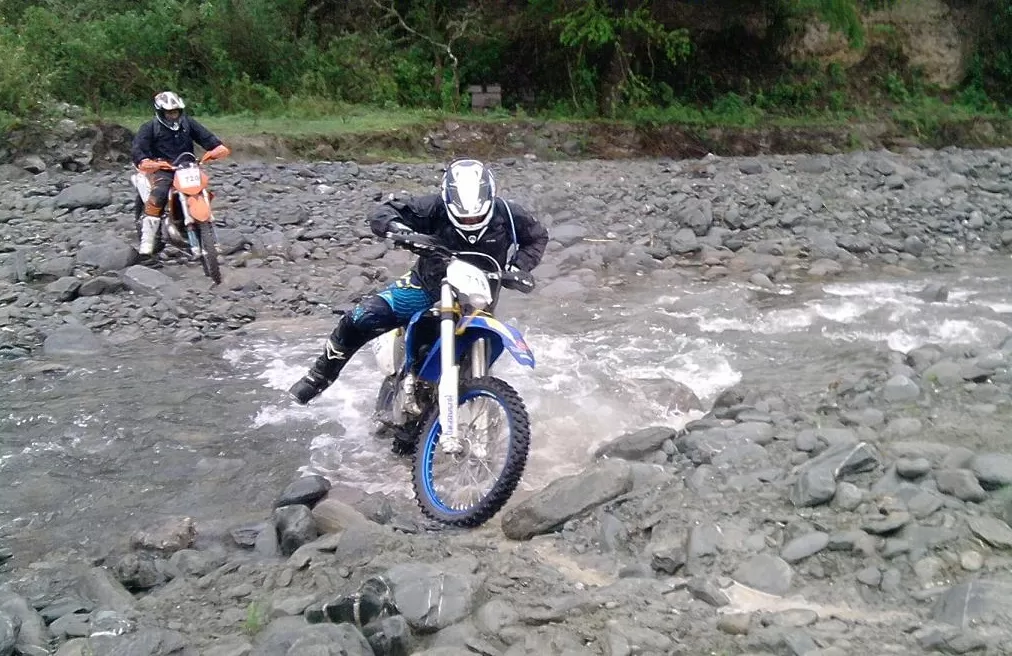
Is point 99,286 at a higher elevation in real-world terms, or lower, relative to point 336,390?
higher

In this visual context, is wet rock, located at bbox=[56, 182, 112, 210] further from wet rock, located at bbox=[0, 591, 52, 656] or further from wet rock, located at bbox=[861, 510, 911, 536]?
wet rock, located at bbox=[861, 510, 911, 536]

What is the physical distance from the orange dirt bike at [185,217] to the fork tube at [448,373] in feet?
18.0

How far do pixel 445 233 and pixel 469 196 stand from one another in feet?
1.22

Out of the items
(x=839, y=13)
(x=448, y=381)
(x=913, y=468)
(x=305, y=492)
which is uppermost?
(x=839, y=13)

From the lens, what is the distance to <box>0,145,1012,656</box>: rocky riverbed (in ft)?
11.1

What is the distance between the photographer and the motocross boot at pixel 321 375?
6.10 m

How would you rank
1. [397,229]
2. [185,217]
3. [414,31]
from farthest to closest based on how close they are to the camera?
1. [414,31]
2. [185,217]
3. [397,229]

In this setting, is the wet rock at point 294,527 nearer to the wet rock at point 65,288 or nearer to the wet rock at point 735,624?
the wet rock at point 735,624

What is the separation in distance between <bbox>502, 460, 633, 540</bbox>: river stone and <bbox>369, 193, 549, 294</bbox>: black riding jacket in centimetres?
131

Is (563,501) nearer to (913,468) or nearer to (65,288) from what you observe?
(913,468)

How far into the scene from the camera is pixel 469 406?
4977mm

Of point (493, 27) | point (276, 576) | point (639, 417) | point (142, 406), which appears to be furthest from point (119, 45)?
point (276, 576)

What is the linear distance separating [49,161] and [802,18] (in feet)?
62.2

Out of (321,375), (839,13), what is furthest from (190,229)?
(839,13)
